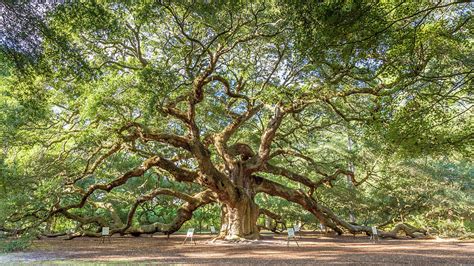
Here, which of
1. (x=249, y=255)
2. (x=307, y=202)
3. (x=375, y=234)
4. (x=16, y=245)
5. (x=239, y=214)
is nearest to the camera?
(x=249, y=255)

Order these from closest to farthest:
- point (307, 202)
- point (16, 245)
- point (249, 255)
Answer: point (249, 255) < point (16, 245) < point (307, 202)

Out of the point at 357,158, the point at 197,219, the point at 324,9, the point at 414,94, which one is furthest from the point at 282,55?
the point at 197,219

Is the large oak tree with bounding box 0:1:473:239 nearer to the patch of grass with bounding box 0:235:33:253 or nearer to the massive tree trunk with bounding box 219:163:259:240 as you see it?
the massive tree trunk with bounding box 219:163:259:240

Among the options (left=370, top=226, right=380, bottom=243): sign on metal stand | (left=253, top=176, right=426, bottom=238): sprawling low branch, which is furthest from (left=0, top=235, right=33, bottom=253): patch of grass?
(left=370, top=226, right=380, bottom=243): sign on metal stand

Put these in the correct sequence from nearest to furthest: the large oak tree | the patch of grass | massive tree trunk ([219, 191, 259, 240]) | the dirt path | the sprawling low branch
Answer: the large oak tree → the dirt path → the patch of grass → massive tree trunk ([219, 191, 259, 240]) → the sprawling low branch

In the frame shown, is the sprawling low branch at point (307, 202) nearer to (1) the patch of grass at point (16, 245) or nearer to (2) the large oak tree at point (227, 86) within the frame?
(2) the large oak tree at point (227, 86)

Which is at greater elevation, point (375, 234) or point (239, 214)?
point (239, 214)

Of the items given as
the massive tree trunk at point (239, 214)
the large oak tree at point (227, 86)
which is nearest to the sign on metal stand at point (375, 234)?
the large oak tree at point (227, 86)

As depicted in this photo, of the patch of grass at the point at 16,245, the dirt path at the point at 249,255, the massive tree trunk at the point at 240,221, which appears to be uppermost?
the massive tree trunk at the point at 240,221

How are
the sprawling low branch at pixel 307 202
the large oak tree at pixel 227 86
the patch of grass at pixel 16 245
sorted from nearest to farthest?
1. the large oak tree at pixel 227 86
2. the patch of grass at pixel 16 245
3. the sprawling low branch at pixel 307 202

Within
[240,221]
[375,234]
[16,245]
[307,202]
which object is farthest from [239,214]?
[16,245]

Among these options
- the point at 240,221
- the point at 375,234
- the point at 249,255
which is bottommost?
the point at 249,255

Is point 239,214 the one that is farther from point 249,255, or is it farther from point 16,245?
point 16,245

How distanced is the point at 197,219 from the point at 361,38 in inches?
844
